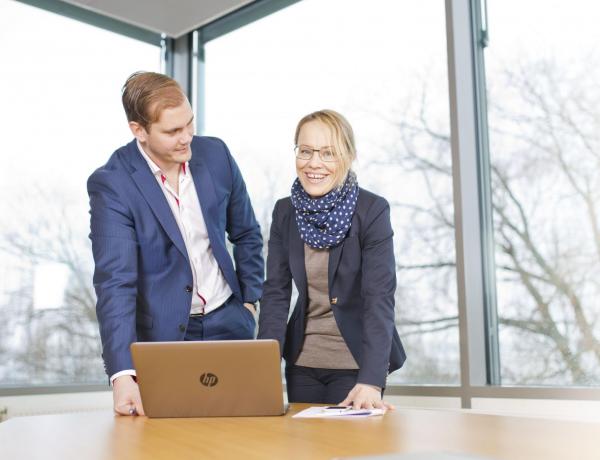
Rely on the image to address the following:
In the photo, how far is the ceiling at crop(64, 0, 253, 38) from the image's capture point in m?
4.16

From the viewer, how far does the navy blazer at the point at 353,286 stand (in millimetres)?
2186

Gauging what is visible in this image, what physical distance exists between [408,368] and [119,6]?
2417mm

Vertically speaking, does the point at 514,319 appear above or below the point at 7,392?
above

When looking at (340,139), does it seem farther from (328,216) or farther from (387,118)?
(387,118)

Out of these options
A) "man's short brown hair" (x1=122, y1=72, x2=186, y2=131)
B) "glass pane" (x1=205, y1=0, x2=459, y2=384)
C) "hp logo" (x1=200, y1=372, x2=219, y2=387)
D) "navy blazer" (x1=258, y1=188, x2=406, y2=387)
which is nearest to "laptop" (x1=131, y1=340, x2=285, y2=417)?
"hp logo" (x1=200, y1=372, x2=219, y2=387)

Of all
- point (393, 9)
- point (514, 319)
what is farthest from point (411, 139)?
point (514, 319)

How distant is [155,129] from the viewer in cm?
243

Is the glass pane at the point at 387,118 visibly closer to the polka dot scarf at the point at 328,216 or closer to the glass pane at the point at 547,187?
the glass pane at the point at 547,187

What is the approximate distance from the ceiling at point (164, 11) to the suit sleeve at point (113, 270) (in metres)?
2.02

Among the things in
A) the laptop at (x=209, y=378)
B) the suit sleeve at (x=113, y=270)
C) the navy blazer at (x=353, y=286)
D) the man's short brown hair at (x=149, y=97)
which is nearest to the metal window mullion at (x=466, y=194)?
the navy blazer at (x=353, y=286)

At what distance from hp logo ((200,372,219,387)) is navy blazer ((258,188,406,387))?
526 mm

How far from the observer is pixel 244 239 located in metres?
2.74

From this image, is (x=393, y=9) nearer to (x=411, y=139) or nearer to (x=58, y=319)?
(x=411, y=139)

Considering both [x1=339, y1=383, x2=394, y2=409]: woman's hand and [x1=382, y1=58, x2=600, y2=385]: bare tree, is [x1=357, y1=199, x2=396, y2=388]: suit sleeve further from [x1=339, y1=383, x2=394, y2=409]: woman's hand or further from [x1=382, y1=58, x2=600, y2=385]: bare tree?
[x1=382, y1=58, x2=600, y2=385]: bare tree
